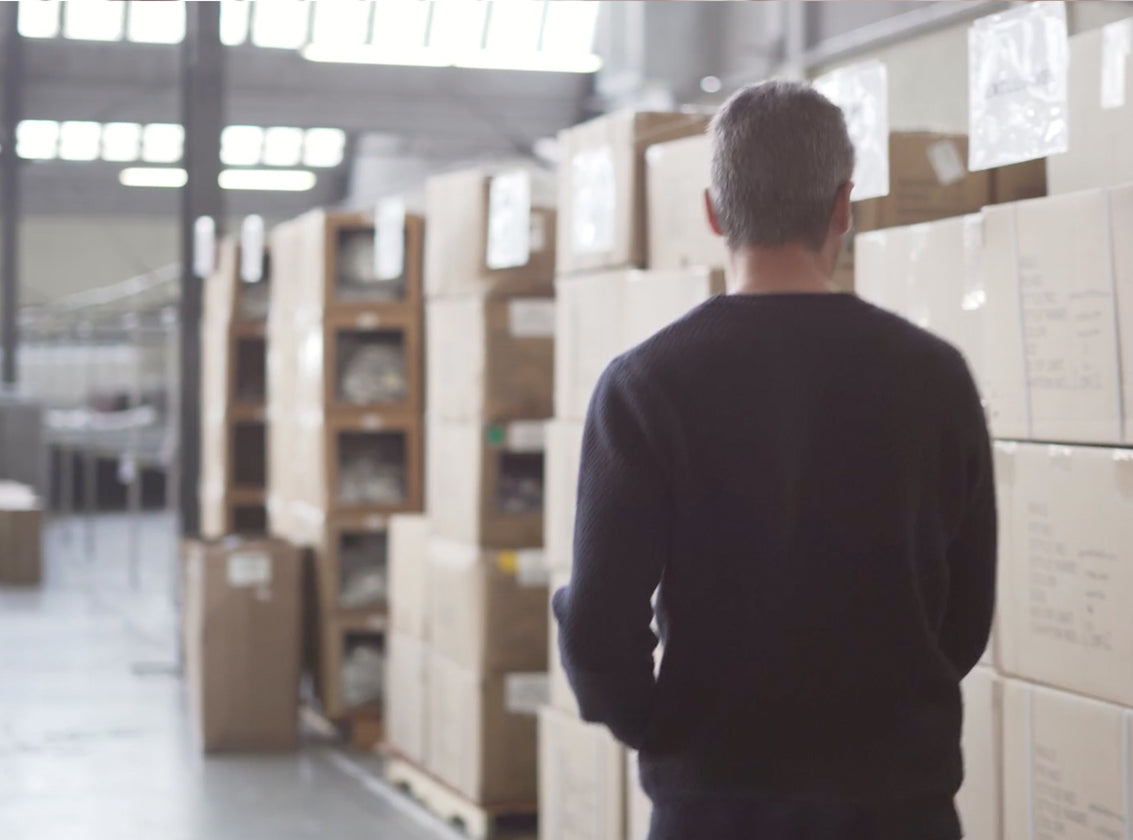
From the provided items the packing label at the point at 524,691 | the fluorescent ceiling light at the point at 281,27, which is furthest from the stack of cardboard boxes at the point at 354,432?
the fluorescent ceiling light at the point at 281,27

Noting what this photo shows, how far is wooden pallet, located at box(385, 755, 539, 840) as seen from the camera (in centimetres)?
467

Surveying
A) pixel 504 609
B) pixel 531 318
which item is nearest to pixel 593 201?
pixel 531 318

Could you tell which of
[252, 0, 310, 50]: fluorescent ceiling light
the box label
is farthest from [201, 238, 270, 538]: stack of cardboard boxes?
[252, 0, 310, 50]: fluorescent ceiling light

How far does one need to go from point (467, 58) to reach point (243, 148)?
5666 mm

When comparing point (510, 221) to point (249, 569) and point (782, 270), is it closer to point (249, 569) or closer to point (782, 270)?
point (249, 569)

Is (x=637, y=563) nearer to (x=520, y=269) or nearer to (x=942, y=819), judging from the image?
(x=942, y=819)

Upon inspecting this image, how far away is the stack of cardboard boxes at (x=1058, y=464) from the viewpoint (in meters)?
2.33

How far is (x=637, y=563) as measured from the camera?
1.61 metres

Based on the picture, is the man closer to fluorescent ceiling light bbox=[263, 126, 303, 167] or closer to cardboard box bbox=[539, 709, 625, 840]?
cardboard box bbox=[539, 709, 625, 840]

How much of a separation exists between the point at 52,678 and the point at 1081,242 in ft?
19.4

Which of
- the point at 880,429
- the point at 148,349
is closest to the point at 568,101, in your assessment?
the point at 148,349

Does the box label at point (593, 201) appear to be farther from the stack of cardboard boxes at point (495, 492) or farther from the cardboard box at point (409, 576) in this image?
the cardboard box at point (409, 576)

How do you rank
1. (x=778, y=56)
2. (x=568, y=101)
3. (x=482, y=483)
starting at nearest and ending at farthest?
(x=482, y=483), (x=778, y=56), (x=568, y=101)

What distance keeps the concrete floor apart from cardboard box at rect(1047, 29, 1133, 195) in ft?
9.46
